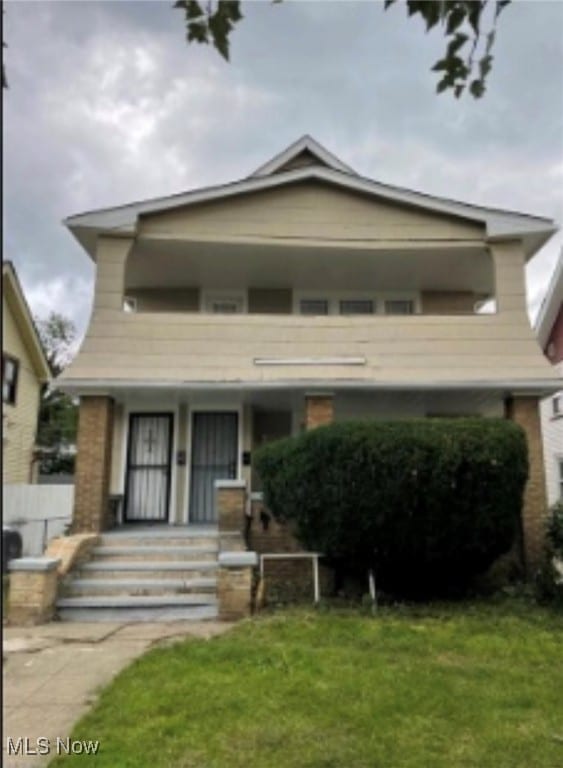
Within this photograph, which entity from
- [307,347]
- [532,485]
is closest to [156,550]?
[307,347]

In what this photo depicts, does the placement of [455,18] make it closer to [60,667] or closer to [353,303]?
[60,667]

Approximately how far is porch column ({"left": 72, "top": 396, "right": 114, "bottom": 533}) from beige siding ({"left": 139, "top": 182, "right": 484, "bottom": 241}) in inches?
137

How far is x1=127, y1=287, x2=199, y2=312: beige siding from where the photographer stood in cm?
1448

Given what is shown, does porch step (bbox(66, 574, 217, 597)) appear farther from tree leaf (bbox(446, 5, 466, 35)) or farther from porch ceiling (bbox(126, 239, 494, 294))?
tree leaf (bbox(446, 5, 466, 35))

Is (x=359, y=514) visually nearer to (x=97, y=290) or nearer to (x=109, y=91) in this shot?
(x=109, y=91)

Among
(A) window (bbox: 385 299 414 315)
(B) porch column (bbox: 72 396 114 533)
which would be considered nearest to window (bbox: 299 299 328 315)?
(A) window (bbox: 385 299 414 315)

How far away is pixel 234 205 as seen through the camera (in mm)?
12664

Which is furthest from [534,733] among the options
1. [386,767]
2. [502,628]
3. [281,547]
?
[281,547]

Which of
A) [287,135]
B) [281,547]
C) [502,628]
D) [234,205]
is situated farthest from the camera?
[287,135]

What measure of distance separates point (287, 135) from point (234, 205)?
134 inches

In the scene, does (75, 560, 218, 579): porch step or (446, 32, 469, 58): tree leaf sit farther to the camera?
(75, 560, 218, 579): porch step

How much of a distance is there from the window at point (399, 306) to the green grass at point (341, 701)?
27.1ft

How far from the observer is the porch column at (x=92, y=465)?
36.6 ft

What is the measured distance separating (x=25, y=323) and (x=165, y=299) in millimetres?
Answer: 7902
